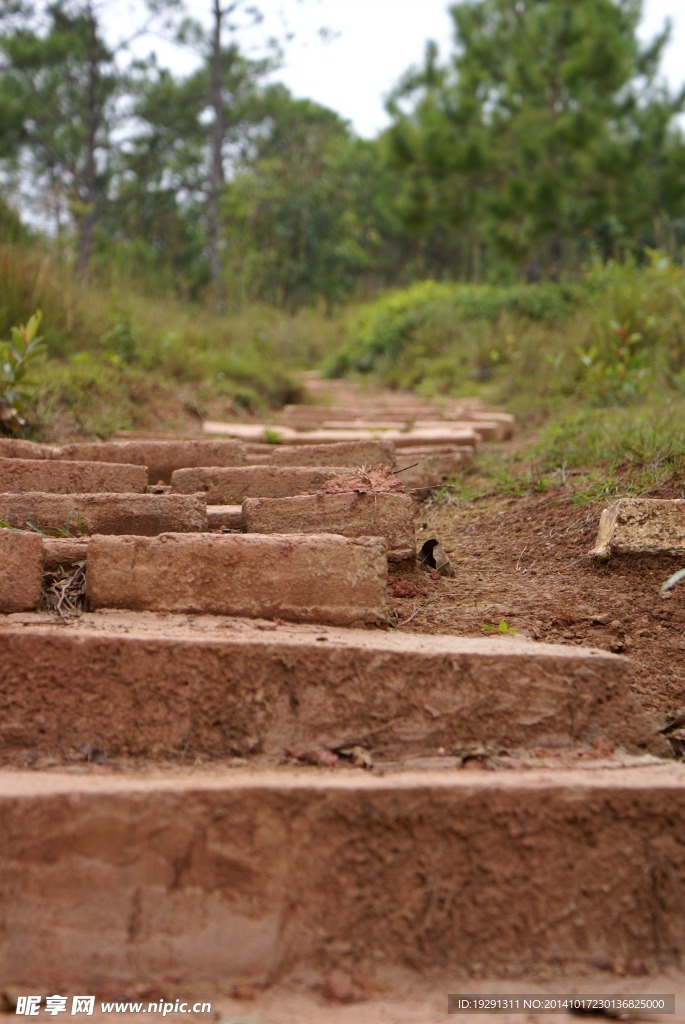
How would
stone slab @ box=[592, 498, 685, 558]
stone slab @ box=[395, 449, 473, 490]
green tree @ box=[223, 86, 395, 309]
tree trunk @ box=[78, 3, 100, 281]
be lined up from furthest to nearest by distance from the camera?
green tree @ box=[223, 86, 395, 309] → tree trunk @ box=[78, 3, 100, 281] → stone slab @ box=[395, 449, 473, 490] → stone slab @ box=[592, 498, 685, 558]

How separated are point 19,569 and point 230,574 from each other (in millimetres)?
421

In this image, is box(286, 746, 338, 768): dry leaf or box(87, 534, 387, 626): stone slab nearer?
box(286, 746, 338, 768): dry leaf

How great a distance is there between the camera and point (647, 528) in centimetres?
237

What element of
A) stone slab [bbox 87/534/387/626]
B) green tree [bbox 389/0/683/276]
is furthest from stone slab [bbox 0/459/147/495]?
green tree [bbox 389/0/683/276]

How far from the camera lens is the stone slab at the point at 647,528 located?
235cm

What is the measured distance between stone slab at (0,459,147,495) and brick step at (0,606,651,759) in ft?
2.62

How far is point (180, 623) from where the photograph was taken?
184 centimetres

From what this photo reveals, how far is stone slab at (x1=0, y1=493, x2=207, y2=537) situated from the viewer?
2.24 meters

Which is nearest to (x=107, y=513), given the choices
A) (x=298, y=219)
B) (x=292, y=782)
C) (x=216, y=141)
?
(x=292, y=782)

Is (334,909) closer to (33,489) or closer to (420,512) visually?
(33,489)

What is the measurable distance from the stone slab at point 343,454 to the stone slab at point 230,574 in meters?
0.99

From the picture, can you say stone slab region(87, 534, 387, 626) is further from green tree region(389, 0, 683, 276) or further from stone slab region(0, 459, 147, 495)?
green tree region(389, 0, 683, 276)

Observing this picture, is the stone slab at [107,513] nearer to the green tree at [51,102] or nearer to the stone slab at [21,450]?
the stone slab at [21,450]

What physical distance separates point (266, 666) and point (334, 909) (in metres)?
0.44
